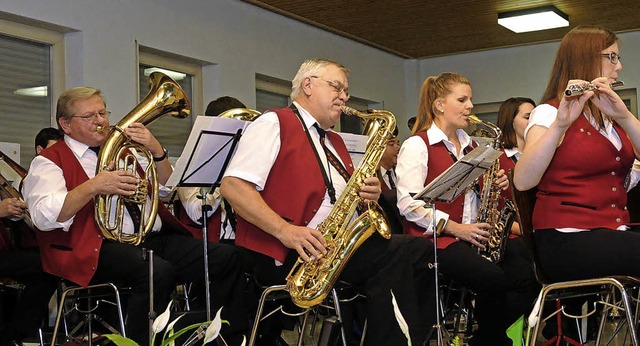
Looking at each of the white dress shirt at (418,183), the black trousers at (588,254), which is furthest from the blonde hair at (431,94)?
the black trousers at (588,254)

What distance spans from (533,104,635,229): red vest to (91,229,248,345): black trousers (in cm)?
166

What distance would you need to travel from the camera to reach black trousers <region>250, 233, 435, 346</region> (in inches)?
122

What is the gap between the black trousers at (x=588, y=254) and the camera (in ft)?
8.81

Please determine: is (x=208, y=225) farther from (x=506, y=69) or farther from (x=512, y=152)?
(x=506, y=69)

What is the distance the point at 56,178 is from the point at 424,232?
1731 millimetres

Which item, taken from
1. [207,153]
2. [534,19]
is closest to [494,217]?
[207,153]

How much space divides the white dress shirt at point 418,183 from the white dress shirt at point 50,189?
→ 4.02 feet

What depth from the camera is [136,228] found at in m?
3.77

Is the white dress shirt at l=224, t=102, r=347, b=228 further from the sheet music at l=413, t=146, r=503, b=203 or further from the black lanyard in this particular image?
the sheet music at l=413, t=146, r=503, b=203

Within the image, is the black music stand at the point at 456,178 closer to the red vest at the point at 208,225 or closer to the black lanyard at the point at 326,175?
the black lanyard at the point at 326,175

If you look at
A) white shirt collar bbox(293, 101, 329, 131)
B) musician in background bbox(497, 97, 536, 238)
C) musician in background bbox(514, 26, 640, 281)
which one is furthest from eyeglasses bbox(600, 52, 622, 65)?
musician in background bbox(497, 97, 536, 238)

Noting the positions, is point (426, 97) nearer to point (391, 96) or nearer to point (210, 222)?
point (210, 222)

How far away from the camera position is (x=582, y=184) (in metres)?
2.84

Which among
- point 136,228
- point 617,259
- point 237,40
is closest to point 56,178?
point 136,228
